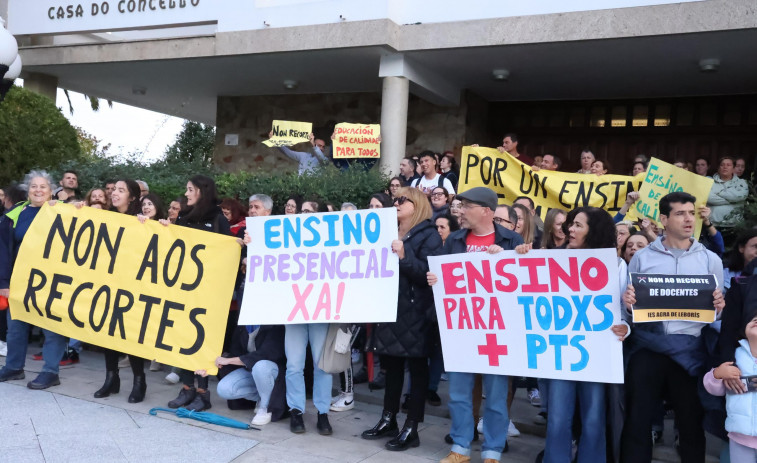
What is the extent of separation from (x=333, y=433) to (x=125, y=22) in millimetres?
9892

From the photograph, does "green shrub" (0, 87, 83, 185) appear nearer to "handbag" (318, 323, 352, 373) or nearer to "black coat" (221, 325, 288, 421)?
"black coat" (221, 325, 288, 421)

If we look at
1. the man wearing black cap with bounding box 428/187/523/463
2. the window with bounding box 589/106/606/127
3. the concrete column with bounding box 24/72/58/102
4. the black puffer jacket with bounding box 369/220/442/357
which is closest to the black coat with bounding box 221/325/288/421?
the black puffer jacket with bounding box 369/220/442/357

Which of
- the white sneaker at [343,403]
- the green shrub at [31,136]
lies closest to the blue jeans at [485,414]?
the white sneaker at [343,403]

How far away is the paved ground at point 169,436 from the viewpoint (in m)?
4.74

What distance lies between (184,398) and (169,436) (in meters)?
0.74

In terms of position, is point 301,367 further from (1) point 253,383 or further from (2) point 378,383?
(2) point 378,383

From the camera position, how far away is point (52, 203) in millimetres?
6332

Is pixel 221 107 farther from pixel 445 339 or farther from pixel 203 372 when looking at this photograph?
pixel 445 339

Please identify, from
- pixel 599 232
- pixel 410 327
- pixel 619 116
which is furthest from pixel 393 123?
pixel 599 232

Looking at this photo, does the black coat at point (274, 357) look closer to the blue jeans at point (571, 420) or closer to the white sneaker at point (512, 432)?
the white sneaker at point (512, 432)

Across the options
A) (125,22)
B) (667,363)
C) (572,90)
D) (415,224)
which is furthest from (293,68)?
(667,363)

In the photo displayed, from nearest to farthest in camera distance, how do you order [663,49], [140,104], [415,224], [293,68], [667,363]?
[667,363], [415,224], [663,49], [293,68], [140,104]

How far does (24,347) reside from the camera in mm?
6508

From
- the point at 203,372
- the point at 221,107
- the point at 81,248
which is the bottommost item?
the point at 203,372
